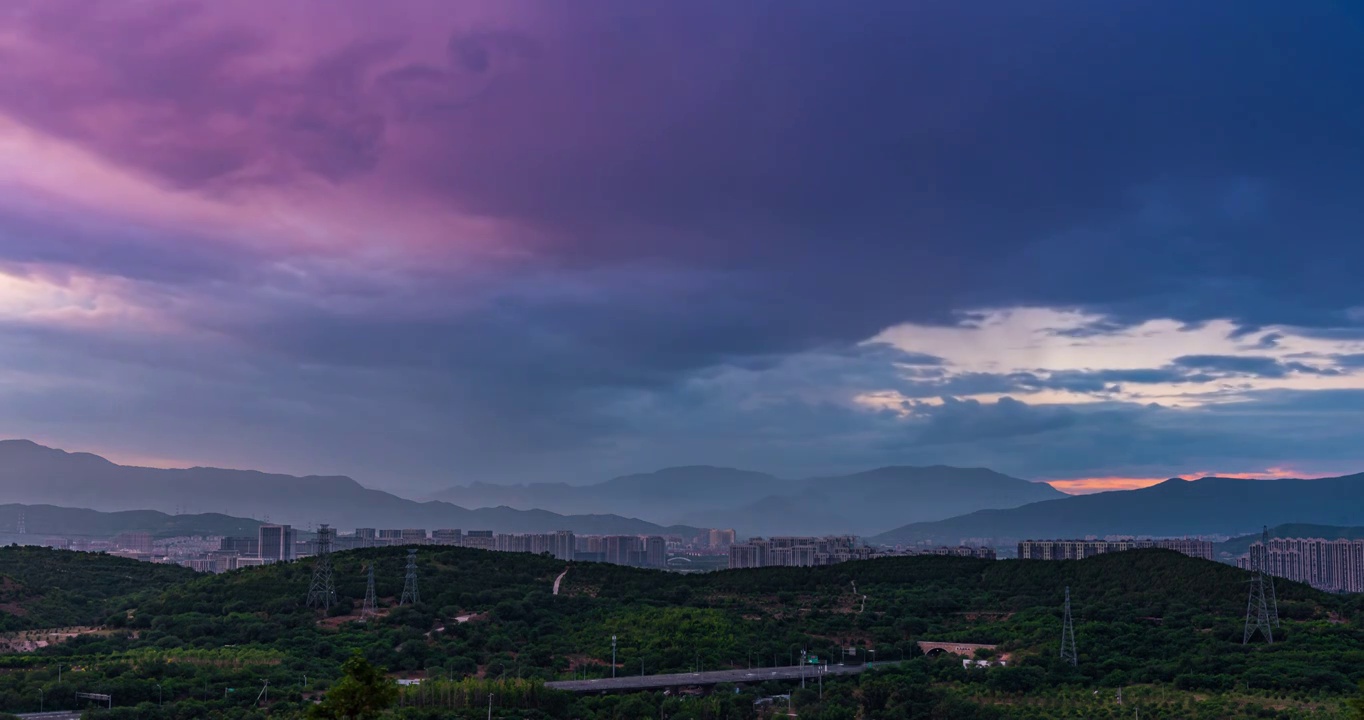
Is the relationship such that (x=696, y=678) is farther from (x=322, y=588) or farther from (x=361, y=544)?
(x=361, y=544)

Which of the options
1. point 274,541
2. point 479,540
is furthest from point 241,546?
point 479,540

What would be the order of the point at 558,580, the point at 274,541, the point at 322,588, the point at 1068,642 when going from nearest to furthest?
the point at 1068,642
the point at 322,588
the point at 558,580
the point at 274,541

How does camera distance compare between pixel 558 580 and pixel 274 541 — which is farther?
pixel 274 541

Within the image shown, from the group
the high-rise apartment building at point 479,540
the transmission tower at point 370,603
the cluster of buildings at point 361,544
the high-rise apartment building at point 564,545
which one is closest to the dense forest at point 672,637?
the transmission tower at point 370,603

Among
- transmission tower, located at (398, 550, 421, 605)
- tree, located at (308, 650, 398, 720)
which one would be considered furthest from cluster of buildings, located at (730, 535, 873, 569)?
tree, located at (308, 650, 398, 720)

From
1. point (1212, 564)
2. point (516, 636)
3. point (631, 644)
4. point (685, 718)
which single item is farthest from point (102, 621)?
point (1212, 564)

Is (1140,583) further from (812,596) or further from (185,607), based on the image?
(185,607)
